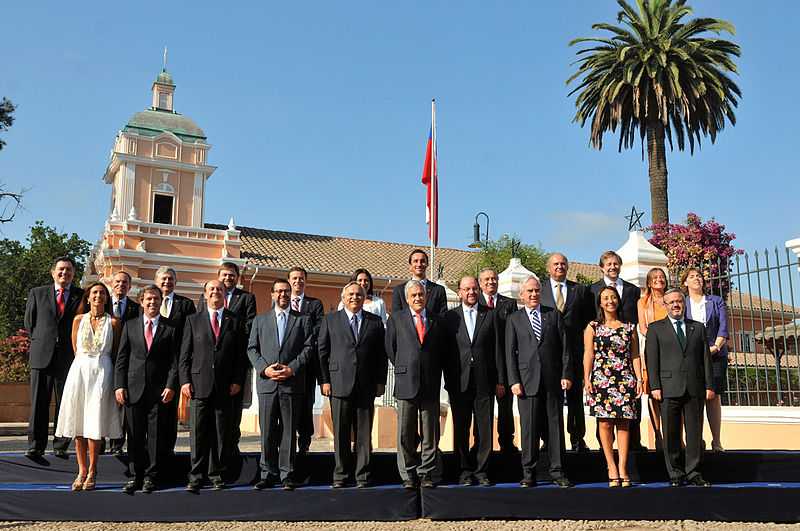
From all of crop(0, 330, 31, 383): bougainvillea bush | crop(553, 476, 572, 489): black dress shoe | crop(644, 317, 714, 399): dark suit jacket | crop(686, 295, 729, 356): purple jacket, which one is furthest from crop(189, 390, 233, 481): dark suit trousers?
crop(0, 330, 31, 383): bougainvillea bush

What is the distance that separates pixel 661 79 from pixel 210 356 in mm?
18202

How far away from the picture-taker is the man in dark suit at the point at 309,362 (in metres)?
6.48

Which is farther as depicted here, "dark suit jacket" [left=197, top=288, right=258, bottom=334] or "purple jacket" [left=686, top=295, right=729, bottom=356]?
"dark suit jacket" [left=197, top=288, right=258, bottom=334]

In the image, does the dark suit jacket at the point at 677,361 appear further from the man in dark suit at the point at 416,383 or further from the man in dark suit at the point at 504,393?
the man in dark suit at the point at 416,383

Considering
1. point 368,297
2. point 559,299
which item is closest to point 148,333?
point 368,297

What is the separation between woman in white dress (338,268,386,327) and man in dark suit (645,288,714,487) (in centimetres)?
258

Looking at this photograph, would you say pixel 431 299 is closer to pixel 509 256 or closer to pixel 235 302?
pixel 235 302

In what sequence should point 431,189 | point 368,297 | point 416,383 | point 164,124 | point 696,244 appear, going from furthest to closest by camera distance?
point 164,124 < point 696,244 < point 431,189 < point 368,297 < point 416,383

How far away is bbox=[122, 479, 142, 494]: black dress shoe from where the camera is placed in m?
5.87

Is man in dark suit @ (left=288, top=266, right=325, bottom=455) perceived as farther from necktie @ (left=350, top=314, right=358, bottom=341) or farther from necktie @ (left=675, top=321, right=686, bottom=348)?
necktie @ (left=675, top=321, right=686, bottom=348)

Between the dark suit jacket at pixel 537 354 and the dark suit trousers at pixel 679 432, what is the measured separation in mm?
852

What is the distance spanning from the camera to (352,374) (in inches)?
237

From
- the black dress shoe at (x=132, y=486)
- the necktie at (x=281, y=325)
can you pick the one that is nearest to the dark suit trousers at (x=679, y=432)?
the necktie at (x=281, y=325)

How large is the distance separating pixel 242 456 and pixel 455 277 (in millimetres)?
25322
